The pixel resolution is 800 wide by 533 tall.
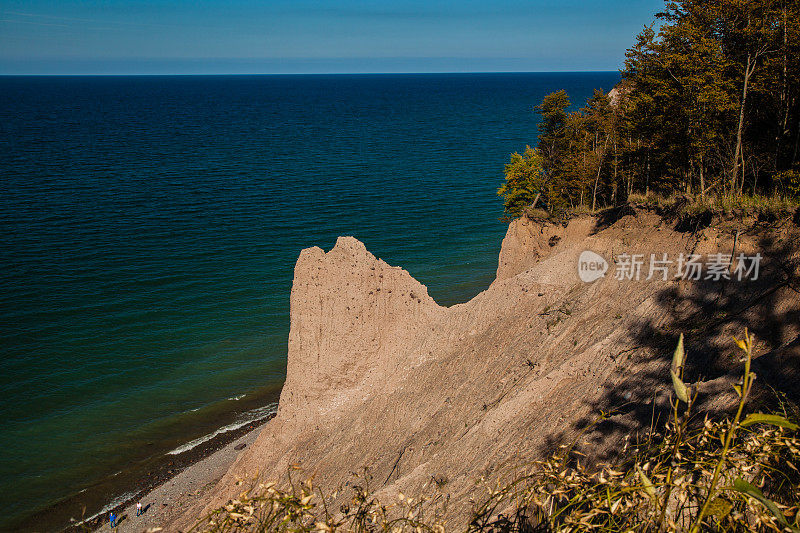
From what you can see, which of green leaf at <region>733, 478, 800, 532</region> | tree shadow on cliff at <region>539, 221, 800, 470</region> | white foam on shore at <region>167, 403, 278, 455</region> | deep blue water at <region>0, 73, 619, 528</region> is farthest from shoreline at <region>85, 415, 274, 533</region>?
green leaf at <region>733, 478, 800, 532</region>

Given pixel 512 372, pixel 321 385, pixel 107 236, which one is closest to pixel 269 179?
pixel 107 236

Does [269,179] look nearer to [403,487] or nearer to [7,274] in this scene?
[7,274]

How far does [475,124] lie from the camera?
140 meters

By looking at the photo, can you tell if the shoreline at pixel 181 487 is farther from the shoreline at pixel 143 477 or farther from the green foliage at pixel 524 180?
the green foliage at pixel 524 180

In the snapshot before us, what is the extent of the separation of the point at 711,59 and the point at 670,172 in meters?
7.11

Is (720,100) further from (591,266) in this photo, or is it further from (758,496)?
(758,496)

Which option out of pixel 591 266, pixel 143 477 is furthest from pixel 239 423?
pixel 591 266

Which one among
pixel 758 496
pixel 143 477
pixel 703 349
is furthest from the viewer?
→ pixel 143 477

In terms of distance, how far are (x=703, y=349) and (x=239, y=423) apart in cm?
2491

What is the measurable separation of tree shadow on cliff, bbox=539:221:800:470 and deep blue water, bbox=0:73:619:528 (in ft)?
78.2

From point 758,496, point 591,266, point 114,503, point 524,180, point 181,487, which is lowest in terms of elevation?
point 114,503

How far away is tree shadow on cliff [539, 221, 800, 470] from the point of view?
11070 mm

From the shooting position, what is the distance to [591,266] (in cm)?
2066

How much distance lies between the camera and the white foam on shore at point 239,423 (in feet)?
93.7
